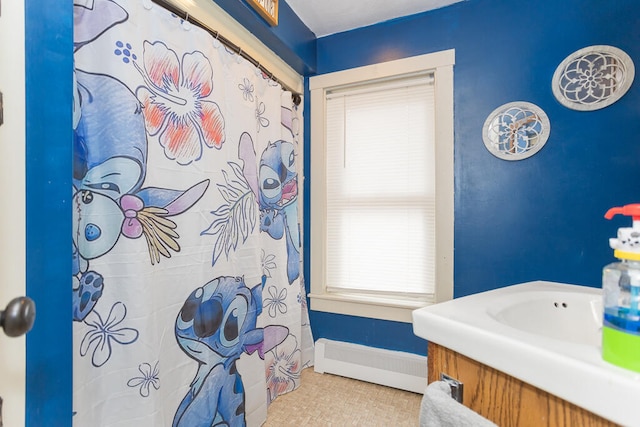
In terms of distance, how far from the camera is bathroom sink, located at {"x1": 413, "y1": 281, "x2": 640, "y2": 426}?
1.54ft

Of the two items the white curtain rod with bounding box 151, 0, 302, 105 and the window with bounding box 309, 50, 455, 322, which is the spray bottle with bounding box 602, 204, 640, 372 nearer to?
the window with bounding box 309, 50, 455, 322

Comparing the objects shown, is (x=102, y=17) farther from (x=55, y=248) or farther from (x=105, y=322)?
(x=105, y=322)

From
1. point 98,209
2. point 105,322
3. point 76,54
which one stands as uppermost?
point 76,54

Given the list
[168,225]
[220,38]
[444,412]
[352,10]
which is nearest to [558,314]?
[444,412]

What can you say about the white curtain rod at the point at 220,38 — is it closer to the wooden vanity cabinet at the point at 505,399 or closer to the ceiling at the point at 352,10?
the ceiling at the point at 352,10

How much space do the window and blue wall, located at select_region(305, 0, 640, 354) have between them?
10 centimetres

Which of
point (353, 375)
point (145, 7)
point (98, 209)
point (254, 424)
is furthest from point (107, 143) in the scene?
point (353, 375)

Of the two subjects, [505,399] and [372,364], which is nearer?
[505,399]

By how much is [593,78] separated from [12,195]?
224 centimetres

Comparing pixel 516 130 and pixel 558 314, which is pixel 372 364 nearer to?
pixel 558 314

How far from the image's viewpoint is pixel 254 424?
149cm

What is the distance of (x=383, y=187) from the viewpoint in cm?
195

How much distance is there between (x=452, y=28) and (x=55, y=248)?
2.12 metres

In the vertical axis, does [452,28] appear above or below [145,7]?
above
